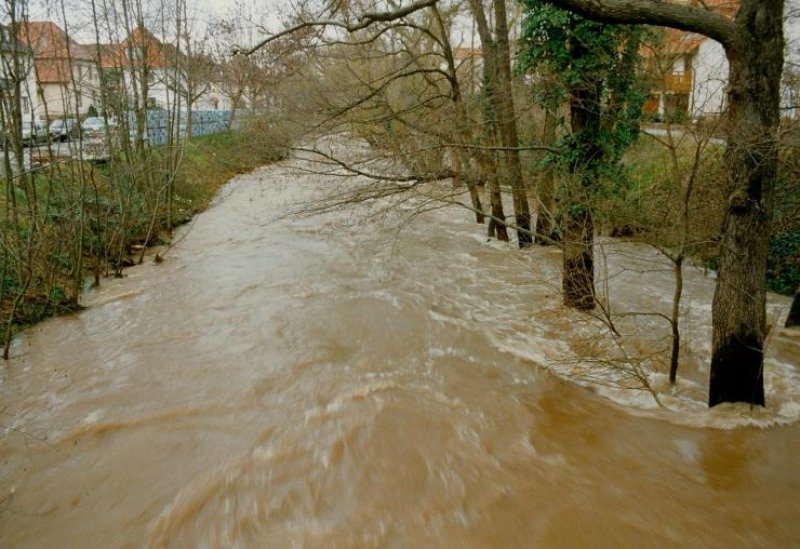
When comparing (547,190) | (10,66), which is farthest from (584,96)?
(10,66)

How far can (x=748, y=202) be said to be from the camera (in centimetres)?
544

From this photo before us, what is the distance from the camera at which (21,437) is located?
5.88 m

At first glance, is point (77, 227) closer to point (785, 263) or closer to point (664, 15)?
point (664, 15)

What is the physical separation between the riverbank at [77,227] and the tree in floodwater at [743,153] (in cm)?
780

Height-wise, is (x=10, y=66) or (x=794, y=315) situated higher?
(x=10, y=66)

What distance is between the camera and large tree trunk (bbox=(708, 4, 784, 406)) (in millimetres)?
5109

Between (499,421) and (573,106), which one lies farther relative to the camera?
(573,106)

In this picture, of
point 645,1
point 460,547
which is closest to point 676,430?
point 460,547

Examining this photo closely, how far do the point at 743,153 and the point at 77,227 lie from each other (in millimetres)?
11248

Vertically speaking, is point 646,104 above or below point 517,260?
above

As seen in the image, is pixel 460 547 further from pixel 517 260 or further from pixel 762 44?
pixel 517 260

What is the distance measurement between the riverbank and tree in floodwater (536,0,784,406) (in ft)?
25.6

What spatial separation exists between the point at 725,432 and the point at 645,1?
4.83 meters

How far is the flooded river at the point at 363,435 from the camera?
4.66 metres
